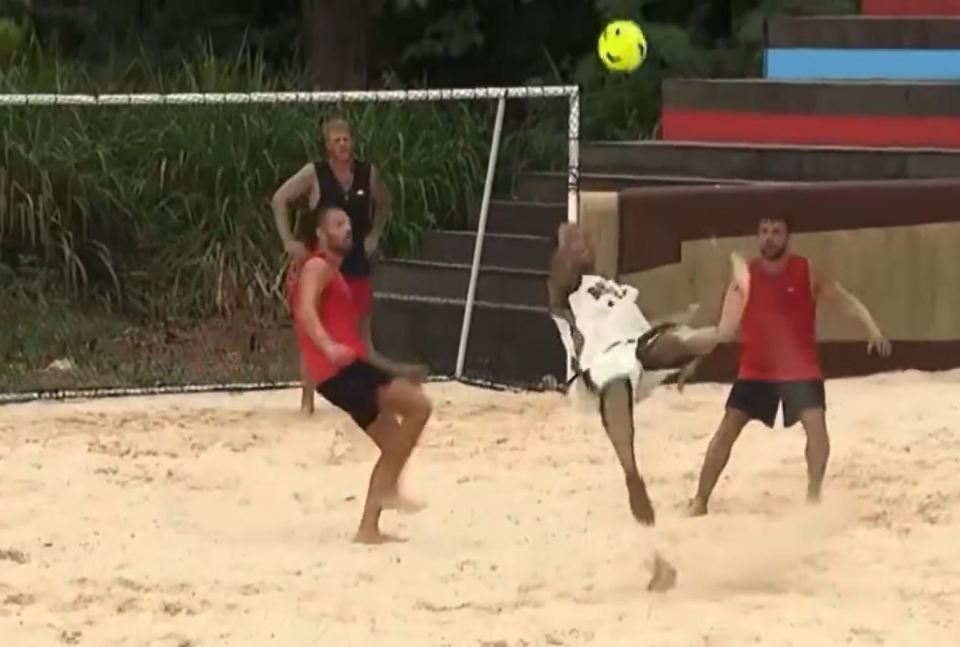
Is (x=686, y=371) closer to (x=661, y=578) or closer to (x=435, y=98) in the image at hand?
(x=661, y=578)

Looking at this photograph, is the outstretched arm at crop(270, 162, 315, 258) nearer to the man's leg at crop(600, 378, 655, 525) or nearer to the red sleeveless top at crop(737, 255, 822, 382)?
the red sleeveless top at crop(737, 255, 822, 382)

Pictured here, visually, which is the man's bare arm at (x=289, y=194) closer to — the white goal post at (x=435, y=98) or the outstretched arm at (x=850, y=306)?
the white goal post at (x=435, y=98)

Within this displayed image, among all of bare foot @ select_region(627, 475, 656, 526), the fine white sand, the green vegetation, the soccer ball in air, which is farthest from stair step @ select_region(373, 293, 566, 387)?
bare foot @ select_region(627, 475, 656, 526)

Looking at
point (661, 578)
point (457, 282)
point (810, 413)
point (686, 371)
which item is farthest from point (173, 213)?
point (661, 578)

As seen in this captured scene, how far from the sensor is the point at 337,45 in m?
19.9

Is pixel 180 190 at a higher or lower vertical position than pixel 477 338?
higher

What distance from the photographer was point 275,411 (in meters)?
12.4

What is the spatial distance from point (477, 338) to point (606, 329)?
19.5 ft

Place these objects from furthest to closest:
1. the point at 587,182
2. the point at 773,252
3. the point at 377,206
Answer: the point at 587,182
the point at 377,206
the point at 773,252

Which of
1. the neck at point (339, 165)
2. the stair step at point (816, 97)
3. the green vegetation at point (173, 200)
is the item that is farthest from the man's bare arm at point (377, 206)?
the stair step at point (816, 97)

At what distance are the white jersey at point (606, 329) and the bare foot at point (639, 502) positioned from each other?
45cm

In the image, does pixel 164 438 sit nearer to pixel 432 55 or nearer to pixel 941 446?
pixel 941 446

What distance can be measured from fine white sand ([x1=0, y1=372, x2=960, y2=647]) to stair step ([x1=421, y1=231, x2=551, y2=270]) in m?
1.93

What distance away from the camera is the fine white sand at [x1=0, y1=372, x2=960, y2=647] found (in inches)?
290
